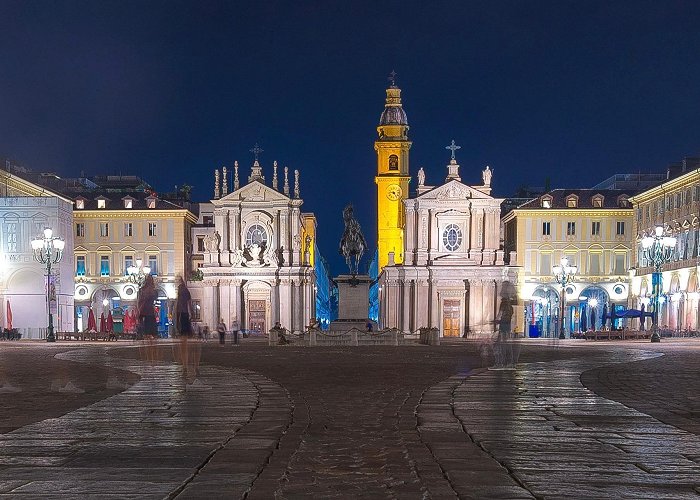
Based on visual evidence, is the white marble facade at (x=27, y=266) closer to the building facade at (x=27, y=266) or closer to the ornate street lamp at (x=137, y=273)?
the building facade at (x=27, y=266)

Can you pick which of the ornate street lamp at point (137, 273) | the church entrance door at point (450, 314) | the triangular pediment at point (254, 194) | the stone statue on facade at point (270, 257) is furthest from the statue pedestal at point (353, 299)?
the triangular pediment at point (254, 194)

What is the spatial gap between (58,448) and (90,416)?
2.47 meters

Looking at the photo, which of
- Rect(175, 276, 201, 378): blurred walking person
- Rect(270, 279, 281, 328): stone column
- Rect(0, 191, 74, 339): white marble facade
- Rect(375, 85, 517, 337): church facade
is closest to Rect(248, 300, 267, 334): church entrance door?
Rect(270, 279, 281, 328): stone column

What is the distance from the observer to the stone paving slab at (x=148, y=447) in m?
6.07

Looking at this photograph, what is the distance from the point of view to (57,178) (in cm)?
9631

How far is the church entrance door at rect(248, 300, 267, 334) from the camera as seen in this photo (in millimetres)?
84812

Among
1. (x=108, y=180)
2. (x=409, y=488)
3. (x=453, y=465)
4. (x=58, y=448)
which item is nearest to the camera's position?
(x=409, y=488)

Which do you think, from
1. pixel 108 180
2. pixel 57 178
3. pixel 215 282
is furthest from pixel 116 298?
pixel 108 180

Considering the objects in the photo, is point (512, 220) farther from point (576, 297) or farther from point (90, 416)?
point (90, 416)

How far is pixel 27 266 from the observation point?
68.3 m

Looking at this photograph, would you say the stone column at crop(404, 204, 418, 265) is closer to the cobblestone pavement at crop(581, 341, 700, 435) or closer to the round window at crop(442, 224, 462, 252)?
the round window at crop(442, 224, 462, 252)

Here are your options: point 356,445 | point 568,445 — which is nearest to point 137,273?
point 356,445

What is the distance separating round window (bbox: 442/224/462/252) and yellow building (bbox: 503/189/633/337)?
22.5 feet

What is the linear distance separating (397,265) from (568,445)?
75.5 meters
